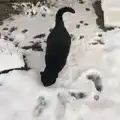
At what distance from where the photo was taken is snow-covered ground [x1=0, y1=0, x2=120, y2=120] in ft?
9.22

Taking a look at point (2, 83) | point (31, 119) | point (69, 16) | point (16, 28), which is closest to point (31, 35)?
point (16, 28)

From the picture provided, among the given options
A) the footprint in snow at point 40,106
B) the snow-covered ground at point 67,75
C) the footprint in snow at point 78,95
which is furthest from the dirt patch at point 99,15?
the footprint in snow at point 40,106

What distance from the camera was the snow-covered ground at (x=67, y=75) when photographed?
2.81 meters

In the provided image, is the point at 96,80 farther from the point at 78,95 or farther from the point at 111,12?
the point at 111,12

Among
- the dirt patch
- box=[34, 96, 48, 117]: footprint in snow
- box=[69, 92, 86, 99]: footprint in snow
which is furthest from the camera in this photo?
the dirt patch

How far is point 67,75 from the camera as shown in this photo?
10.2 ft

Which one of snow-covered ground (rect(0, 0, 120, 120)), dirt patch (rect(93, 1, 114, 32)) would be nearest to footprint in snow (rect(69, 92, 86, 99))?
snow-covered ground (rect(0, 0, 120, 120))

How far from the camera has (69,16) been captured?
3.78 m

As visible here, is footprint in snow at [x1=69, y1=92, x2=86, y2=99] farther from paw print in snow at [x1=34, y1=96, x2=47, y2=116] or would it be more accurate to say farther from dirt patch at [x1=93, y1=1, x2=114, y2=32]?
dirt patch at [x1=93, y1=1, x2=114, y2=32]

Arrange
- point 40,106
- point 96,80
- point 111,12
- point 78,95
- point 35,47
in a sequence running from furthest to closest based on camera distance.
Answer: point 111,12
point 35,47
point 96,80
point 78,95
point 40,106

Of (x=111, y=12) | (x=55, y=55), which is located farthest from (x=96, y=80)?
(x=111, y=12)

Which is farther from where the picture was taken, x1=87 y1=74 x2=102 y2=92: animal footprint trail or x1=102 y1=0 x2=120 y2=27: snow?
x1=102 y1=0 x2=120 y2=27: snow

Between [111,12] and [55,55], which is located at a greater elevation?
[55,55]

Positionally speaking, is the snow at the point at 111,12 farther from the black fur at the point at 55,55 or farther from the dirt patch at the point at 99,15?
the black fur at the point at 55,55
